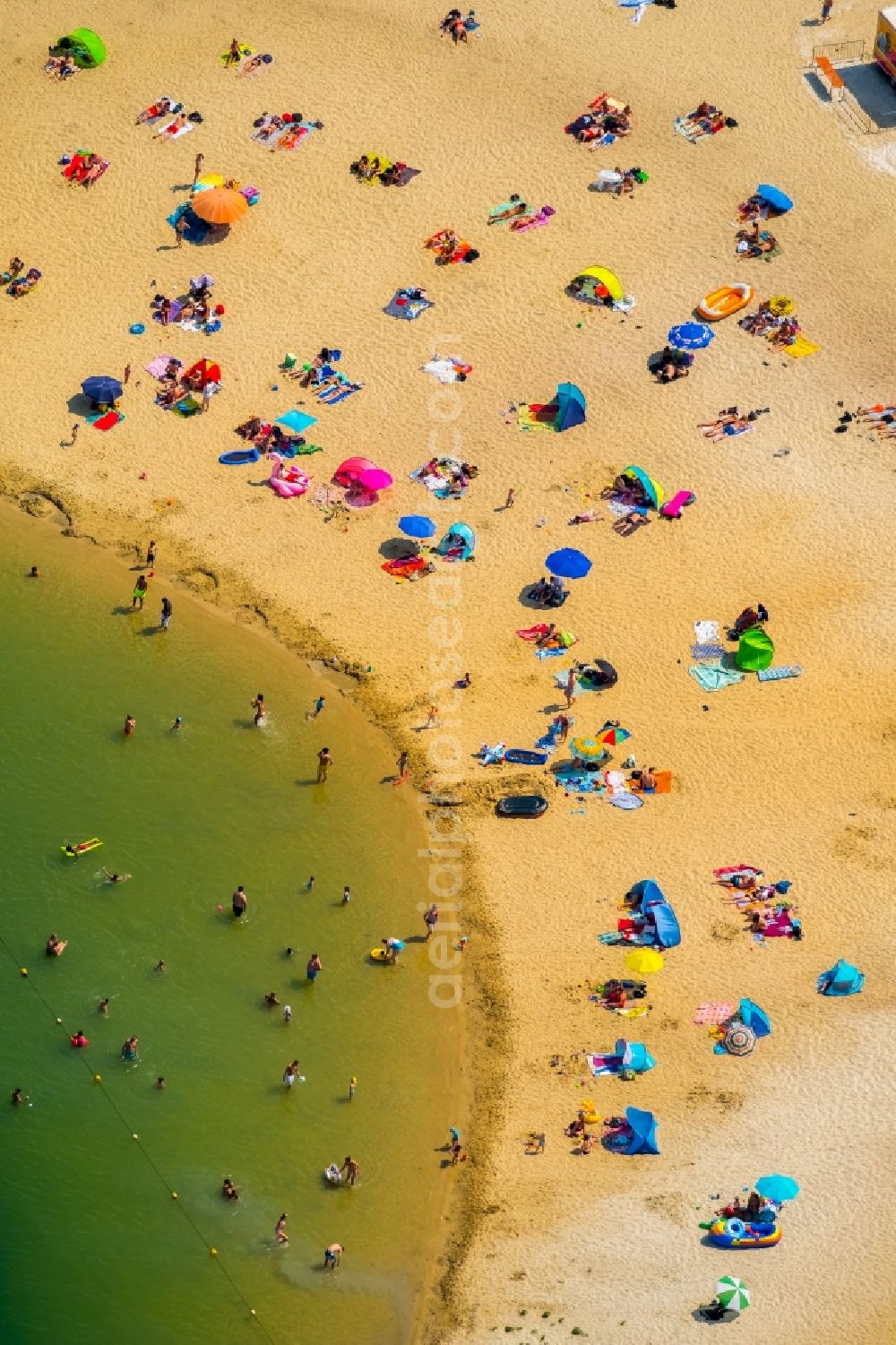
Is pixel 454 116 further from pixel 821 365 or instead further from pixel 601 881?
pixel 601 881

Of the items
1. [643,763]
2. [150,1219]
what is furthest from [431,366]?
[150,1219]

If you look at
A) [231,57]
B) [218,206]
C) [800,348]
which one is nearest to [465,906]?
[800,348]

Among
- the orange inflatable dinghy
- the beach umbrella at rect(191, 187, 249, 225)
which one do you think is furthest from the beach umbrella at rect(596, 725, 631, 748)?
the beach umbrella at rect(191, 187, 249, 225)

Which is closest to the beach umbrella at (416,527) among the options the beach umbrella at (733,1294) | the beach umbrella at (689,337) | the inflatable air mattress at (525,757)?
the inflatable air mattress at (525,757)

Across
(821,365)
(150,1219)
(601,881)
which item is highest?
(821,365)

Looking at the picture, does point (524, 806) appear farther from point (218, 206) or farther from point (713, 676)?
point (218, 206)

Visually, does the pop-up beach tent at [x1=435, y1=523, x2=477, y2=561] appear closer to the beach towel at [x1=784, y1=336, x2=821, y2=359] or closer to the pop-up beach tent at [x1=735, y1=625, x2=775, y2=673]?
the pop-up beach tent at [x1=735, y1=625, x2=775, y2=673]
